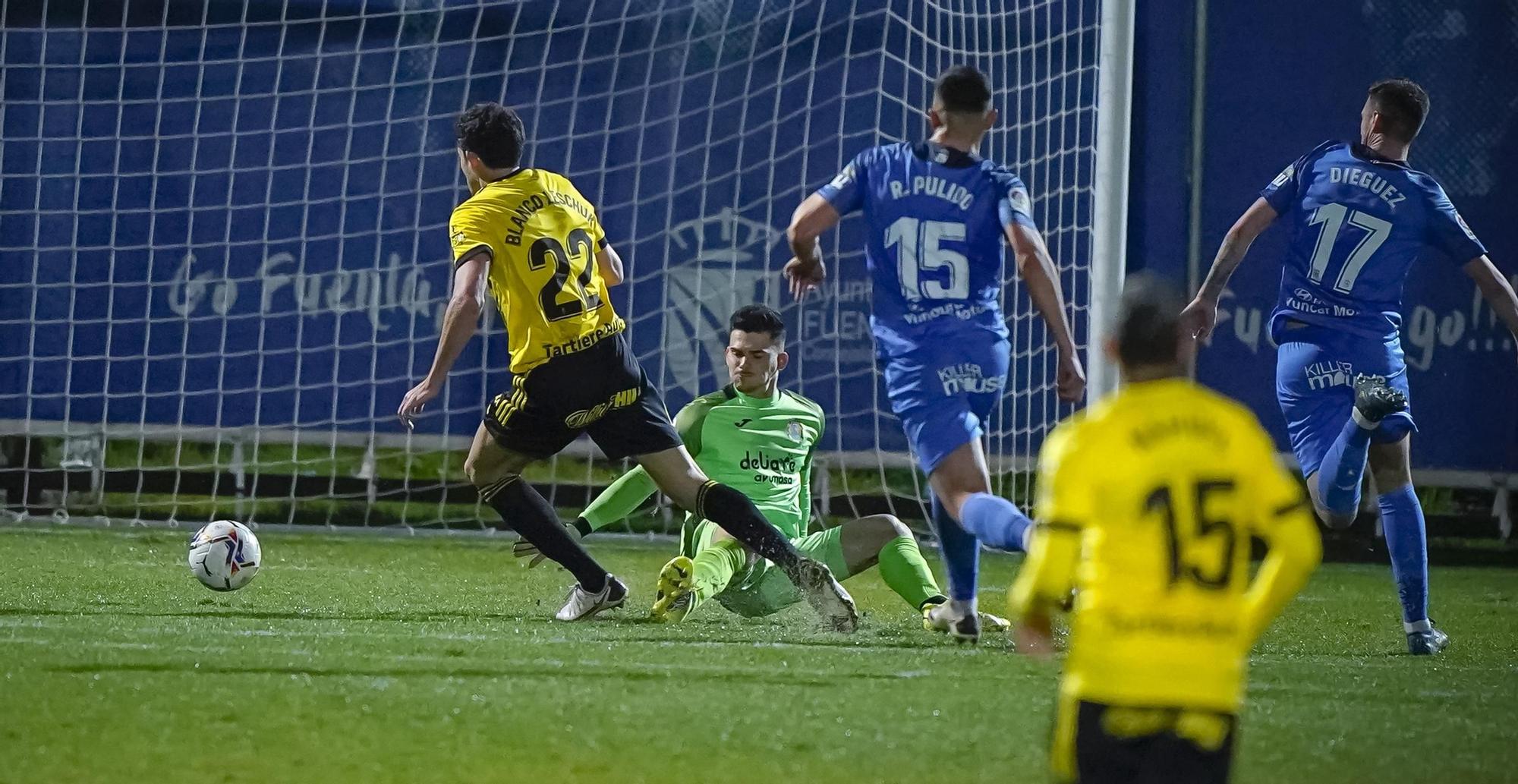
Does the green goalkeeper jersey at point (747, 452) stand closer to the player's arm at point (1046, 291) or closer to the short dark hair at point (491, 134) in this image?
the short dark hair at point (491, 134)

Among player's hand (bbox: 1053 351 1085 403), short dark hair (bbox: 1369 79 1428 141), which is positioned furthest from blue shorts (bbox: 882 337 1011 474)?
short dark hair (bbox: 1369 79 1428 141)

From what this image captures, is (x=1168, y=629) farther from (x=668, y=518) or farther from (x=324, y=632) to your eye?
(x=668, y=518)

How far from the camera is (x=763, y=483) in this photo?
6.48 m

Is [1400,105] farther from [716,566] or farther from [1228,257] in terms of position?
[716,566]

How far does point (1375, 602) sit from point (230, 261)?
5.81m

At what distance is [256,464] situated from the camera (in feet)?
32.4

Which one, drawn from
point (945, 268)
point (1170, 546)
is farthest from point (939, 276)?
point (1170, 546)

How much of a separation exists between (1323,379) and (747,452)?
1920mm

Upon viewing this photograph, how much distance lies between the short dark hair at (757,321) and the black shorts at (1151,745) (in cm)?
360

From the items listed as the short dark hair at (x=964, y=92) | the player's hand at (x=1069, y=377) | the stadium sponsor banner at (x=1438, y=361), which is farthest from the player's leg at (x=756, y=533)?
the stadium sponsor banner at (x=1438, y=361)

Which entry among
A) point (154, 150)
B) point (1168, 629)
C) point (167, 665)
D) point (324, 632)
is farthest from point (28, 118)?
point (1168, 629)

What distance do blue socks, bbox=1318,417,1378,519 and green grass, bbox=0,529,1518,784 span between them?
472 mm

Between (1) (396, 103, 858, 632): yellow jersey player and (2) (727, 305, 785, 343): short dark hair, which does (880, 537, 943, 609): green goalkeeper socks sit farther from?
(2) (727, 305, 785, 343): short dark hair

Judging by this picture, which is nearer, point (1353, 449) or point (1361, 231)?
point (1353, 449)
